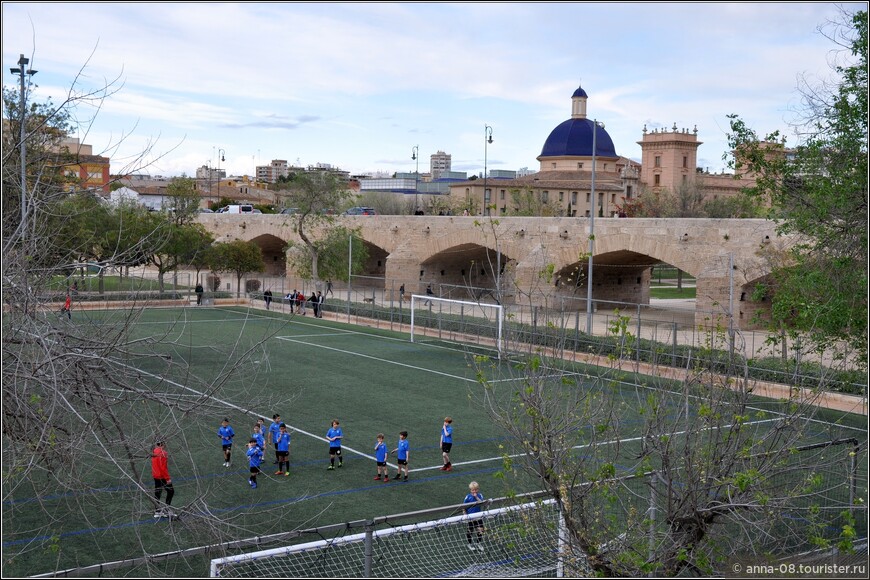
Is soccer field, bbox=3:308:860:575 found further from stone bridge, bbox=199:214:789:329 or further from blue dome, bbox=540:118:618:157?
blue dome, bbox=540:118:618:157

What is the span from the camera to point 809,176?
47.5 feet

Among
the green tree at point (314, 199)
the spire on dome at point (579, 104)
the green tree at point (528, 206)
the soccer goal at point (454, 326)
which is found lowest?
the soccer goal at point (454, 326)

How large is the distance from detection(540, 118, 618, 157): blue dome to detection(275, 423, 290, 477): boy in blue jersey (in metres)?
84.7

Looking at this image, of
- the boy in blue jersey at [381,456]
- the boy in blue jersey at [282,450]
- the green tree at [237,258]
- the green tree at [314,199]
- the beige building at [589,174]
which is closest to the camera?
the boy in blue jersey at [381,456]

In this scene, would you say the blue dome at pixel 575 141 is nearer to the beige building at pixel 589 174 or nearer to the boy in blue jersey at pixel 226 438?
the beige building at pixel 589 174

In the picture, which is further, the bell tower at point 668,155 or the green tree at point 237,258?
the bell tower at point 668,155

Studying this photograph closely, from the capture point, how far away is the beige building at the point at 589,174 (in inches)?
3307

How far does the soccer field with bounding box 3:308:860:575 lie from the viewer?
844 cm

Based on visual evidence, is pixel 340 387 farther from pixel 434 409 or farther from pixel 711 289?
pixel 711 289

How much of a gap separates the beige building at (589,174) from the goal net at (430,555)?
65.2 metres

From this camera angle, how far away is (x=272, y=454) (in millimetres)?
17484

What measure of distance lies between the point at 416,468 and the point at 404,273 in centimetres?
3256

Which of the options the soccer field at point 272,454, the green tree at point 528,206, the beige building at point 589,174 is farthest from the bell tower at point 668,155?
the soccer field at point 272,454

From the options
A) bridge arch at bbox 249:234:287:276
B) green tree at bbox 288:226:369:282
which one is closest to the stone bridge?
green tree at bbox 288:226:369:282
